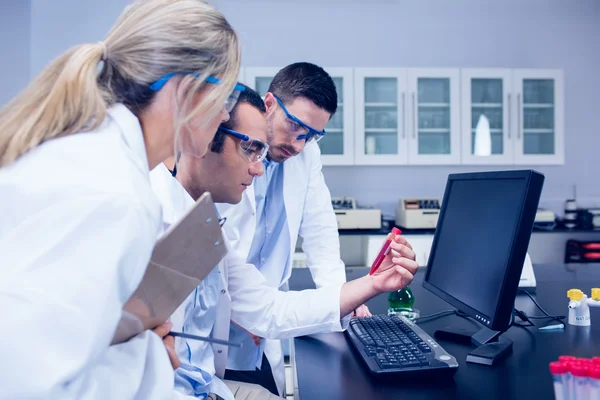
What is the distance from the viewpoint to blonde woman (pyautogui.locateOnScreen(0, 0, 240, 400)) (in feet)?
1.86

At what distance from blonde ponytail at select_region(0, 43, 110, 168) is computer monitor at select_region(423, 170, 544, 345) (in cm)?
76

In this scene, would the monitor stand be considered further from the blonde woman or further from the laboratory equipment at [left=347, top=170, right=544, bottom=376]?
the blonde woman

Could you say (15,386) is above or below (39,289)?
below

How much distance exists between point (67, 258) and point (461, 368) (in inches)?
28.7

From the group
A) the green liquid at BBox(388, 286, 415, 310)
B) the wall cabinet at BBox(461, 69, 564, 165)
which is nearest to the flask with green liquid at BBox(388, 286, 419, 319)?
the green liquid at BBox(388, 286, 415, 310)

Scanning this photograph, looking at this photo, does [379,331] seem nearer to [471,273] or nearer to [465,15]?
[471,273]

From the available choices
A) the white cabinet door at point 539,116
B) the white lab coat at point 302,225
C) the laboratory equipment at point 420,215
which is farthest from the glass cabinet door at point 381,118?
the white lab coat at point 302,225

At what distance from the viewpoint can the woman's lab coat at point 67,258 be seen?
0.56 m

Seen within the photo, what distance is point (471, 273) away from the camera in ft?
3.65

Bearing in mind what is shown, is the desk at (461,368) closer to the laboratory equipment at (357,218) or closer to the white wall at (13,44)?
the laboratory equipment at (357,218)

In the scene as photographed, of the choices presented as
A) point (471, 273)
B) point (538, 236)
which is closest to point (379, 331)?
point (471, 273)

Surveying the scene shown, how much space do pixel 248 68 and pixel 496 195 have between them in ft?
10.1

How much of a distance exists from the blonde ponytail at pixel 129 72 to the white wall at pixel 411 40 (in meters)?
3.44

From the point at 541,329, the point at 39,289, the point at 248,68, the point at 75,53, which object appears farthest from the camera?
the point at 248,68
